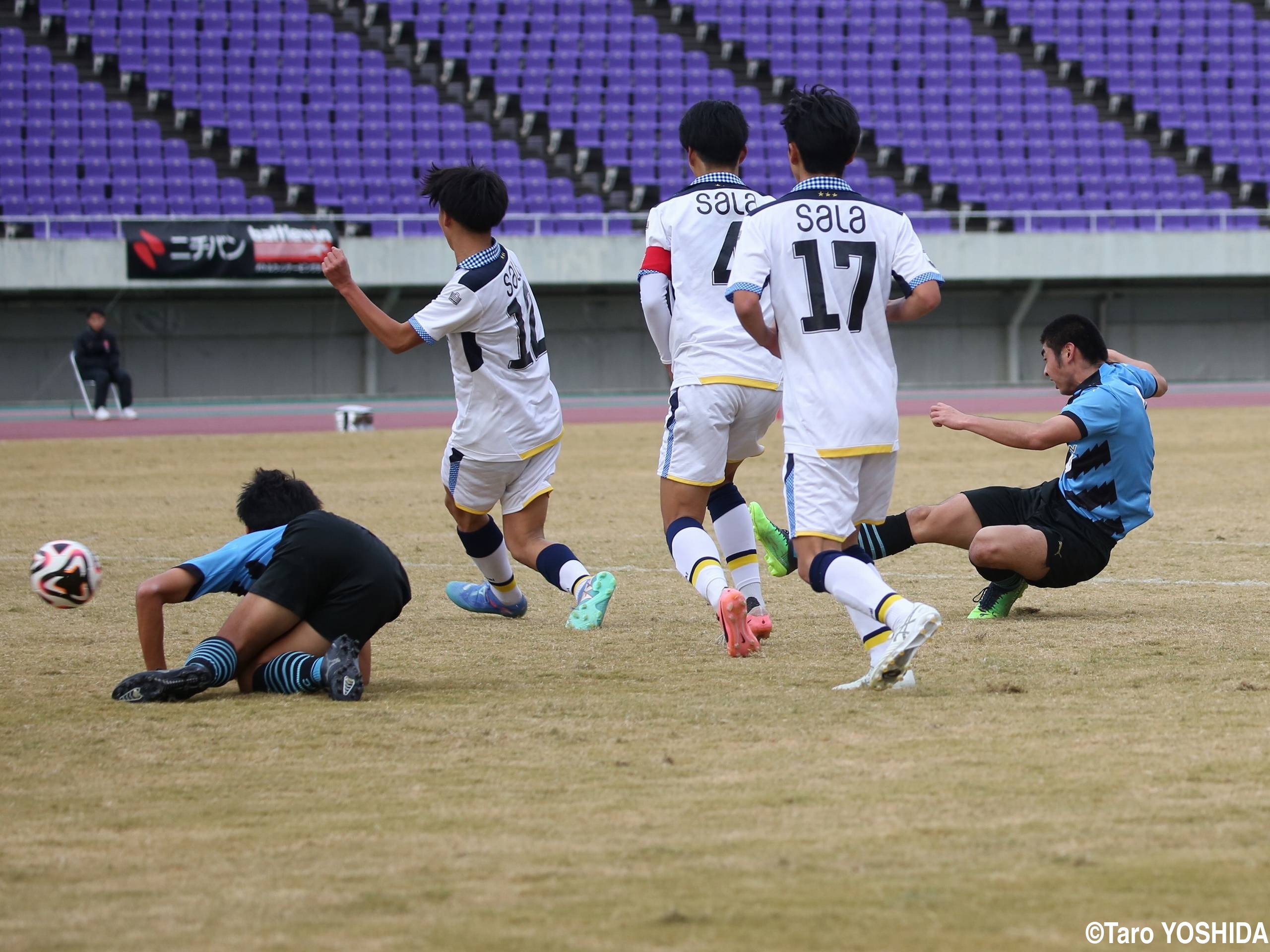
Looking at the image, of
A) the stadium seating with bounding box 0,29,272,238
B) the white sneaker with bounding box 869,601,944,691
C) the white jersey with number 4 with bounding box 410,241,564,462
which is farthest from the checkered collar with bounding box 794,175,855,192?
the stadium seating with bounding box 0,29,272,238

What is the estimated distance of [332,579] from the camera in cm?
511

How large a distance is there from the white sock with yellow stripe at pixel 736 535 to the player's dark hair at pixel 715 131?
141 centimetres

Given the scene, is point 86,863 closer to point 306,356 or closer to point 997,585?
point 997,585

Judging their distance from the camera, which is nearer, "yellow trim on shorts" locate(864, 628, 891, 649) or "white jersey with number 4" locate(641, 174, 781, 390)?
"yellow trim on shorts" locate(864, 628, 891, 649)

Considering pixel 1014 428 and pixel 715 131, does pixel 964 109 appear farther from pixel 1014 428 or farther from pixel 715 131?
pixel 1014 428

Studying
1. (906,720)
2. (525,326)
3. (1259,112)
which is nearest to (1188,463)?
(525,326)

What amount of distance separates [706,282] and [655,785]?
2.77 m

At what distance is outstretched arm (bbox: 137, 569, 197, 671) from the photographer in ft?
16.4

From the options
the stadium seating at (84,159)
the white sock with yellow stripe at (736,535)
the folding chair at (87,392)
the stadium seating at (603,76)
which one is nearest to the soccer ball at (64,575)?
the white sock with yellow stripe at (736,535)

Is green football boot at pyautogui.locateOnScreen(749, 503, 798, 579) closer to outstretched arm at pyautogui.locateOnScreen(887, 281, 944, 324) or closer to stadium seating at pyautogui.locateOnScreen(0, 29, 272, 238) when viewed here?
outstretched arm at pyautogui.locateOnScreen(887, 281, 944, 324)

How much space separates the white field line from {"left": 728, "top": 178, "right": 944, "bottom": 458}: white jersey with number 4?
3.12m

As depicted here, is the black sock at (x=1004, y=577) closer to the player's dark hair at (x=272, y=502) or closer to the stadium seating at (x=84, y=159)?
the player's dark hair at (x=272, y=502)

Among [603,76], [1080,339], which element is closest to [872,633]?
[1080,339]

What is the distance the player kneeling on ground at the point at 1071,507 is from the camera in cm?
622
